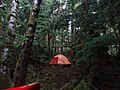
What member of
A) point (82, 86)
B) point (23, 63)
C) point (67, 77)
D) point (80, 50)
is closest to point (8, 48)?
point (23, 63)

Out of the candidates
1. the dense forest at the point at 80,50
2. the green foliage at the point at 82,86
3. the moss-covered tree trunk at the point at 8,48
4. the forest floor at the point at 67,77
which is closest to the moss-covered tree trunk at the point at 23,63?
the dense forest at the point at 80,50

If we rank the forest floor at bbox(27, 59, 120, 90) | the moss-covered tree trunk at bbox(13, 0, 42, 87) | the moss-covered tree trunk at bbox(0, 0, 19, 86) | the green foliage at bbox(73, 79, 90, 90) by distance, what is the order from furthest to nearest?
the forest floor at bbox(27, 59, 120, 90), the green foliage at bbox(73, 79, 90, 90), the moss-covered tree trunk at bbox(0, 0, 19, 86), the moss-covered tree trunk at bbox(13, 0, 42, 87)

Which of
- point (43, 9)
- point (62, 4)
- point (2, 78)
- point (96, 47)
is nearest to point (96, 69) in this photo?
point (96, 47)

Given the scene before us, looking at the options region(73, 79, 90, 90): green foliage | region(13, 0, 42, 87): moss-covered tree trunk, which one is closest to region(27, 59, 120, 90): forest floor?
region(73, 79, 90, 90): green foliage

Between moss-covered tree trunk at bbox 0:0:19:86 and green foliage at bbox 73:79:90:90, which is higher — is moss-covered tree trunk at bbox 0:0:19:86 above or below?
above

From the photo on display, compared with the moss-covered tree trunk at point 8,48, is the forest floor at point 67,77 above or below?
below

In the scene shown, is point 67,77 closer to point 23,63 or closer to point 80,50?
point 80,50

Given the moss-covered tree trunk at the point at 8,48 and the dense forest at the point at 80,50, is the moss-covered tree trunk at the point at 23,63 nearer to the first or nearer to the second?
the dense forest at the point at 80,50

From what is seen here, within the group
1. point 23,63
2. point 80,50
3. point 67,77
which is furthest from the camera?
point 67,77

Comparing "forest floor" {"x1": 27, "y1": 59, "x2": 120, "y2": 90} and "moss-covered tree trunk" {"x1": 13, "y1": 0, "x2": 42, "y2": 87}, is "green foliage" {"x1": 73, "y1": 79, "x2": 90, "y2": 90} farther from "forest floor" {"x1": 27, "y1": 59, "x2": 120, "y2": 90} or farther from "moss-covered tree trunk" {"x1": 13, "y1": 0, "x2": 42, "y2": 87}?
"moss-covered tree trunk" {"x1": 13, "y1": 0, "x2": 42, "y2": 87}

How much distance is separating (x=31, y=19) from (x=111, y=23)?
290cm

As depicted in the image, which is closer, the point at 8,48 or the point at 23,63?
the point at 23,63

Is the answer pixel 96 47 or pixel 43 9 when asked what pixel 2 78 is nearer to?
pixel 96 47

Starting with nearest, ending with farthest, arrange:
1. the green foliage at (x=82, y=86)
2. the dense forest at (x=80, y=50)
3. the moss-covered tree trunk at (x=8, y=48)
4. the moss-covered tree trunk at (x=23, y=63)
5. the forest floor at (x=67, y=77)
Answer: the moss-covered tree trunk at (x=23, y=63) < the dense forest at (x=80, y=50) < the moss-covered tree trunk at (x=8, y=48) < the green foliage at (x=82, y=86) < the forest floor at (x=67, y=77)
